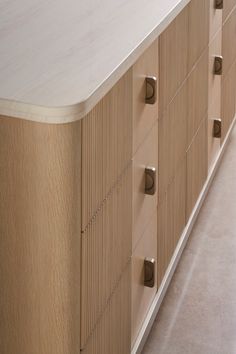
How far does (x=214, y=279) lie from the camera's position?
270cm

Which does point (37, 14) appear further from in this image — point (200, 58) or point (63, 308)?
point (200, 58)

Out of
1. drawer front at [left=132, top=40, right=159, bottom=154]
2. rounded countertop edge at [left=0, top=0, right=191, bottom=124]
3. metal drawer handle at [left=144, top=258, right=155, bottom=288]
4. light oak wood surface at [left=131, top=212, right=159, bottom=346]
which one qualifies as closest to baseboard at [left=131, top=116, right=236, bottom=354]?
light oak wood surface at [left=131, top=212, right=159, bottom=346]

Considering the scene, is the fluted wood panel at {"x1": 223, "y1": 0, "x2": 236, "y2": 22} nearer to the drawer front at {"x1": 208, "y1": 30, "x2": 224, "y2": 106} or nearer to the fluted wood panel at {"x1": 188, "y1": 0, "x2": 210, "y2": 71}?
the drawer front at {"x1": 208, "y1": 30, "x2": 224, "y2": 106}

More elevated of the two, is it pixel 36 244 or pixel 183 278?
pixel 36 244

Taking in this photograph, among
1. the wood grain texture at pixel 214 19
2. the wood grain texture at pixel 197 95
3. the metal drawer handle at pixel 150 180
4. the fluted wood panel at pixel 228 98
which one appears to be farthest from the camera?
the fluted wood panel at pixel 228 98

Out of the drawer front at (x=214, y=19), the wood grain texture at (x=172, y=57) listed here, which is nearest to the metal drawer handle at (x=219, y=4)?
the drawer front at (x=214, y=19)

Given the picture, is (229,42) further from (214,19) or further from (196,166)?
(196,166)

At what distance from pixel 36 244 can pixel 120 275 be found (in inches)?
15.5

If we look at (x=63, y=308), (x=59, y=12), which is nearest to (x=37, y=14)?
(x=59, y=12)

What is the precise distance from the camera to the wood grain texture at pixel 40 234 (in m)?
1.47

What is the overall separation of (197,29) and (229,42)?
759 mm

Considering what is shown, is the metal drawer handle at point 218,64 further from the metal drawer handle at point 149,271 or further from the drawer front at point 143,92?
the metal drawer handle at point 149,271

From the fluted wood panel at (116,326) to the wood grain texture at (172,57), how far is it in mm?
528

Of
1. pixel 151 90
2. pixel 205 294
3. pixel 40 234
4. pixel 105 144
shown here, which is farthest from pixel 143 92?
pixel 205 294
